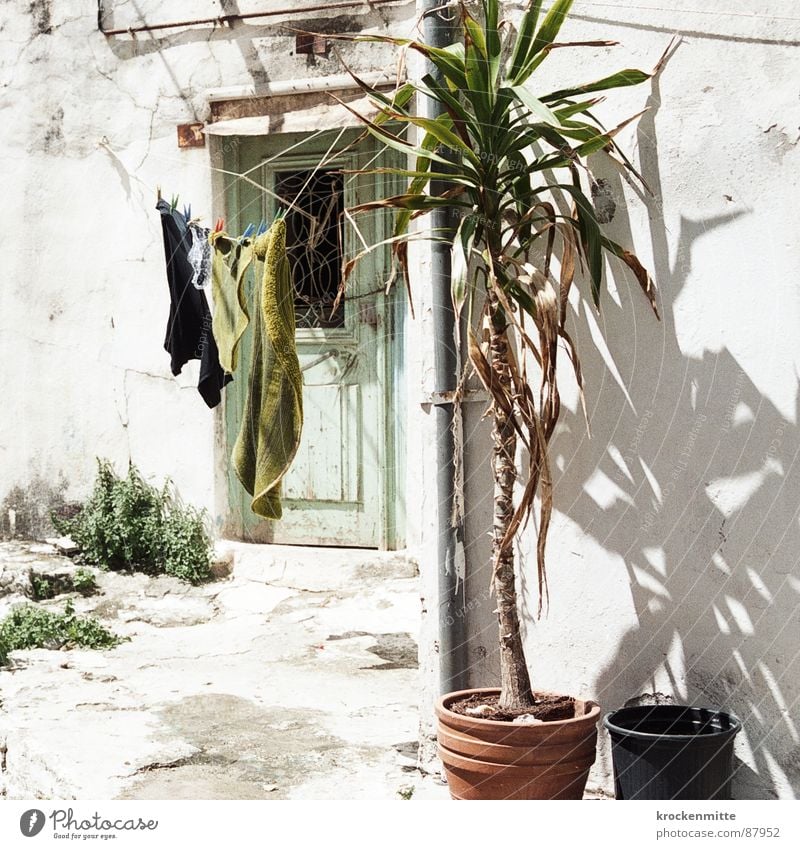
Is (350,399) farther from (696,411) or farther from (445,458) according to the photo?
(696,411)

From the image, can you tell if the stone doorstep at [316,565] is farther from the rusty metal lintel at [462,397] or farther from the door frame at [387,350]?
the rusty metal lintel at [462,397]

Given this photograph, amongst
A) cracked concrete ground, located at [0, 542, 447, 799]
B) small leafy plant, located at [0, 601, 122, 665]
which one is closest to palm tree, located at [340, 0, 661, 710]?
cracked concrete ground, located at [0, 542, 447, 799]

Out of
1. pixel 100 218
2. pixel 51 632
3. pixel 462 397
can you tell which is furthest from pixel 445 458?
pixel 100 218

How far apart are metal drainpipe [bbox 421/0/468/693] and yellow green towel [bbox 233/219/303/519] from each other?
0.38m

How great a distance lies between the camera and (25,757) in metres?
3.15

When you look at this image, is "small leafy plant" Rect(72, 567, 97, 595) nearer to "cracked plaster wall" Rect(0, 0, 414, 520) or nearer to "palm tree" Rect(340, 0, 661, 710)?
"cracked plaster wall" Rect(0, 0, 414, 520)

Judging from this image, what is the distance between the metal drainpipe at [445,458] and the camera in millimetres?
2932

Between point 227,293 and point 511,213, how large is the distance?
804 millimetres

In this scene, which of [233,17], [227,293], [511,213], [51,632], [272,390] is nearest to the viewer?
[511,213]

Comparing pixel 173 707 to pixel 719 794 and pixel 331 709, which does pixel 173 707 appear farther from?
pixel 719 794

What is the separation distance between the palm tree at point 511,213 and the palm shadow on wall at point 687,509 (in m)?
0.13

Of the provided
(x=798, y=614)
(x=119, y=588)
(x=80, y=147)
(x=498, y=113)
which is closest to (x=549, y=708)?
(x=798, y=614)

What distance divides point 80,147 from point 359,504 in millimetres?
2273

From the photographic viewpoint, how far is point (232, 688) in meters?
3.87
